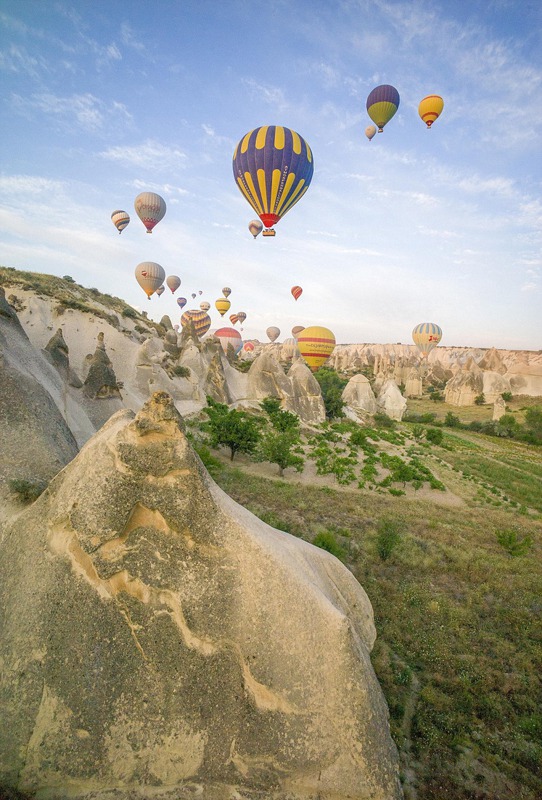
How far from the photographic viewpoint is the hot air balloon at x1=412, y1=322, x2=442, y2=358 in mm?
63125

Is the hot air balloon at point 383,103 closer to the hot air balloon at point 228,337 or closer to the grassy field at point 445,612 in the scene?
the grassy field at point 445,612

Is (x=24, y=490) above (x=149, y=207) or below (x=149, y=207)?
below

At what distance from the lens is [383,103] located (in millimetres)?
27578

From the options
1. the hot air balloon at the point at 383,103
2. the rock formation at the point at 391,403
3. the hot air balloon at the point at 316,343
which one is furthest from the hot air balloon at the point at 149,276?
the rock formation at the point at 391,403

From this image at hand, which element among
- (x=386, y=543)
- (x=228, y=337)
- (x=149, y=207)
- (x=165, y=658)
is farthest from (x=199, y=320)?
(x=165, y=658)

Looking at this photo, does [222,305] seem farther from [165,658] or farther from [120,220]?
[165,658]

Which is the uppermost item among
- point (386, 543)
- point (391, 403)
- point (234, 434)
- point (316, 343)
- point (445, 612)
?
point (316, 343)

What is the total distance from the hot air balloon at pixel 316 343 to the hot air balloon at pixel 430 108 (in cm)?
1977

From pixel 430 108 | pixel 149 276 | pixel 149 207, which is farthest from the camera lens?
pixel 149 276

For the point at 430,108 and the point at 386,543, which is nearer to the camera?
the point at 386,543

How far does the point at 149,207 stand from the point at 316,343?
70.1 ft

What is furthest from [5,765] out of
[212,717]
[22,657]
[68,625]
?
[212,717]

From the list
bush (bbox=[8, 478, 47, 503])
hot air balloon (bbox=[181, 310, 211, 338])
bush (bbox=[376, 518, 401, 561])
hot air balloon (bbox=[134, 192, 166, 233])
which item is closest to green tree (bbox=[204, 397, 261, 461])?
bush (bbox=[376, 518, 401, 561])

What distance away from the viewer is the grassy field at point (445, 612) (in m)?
6.05
